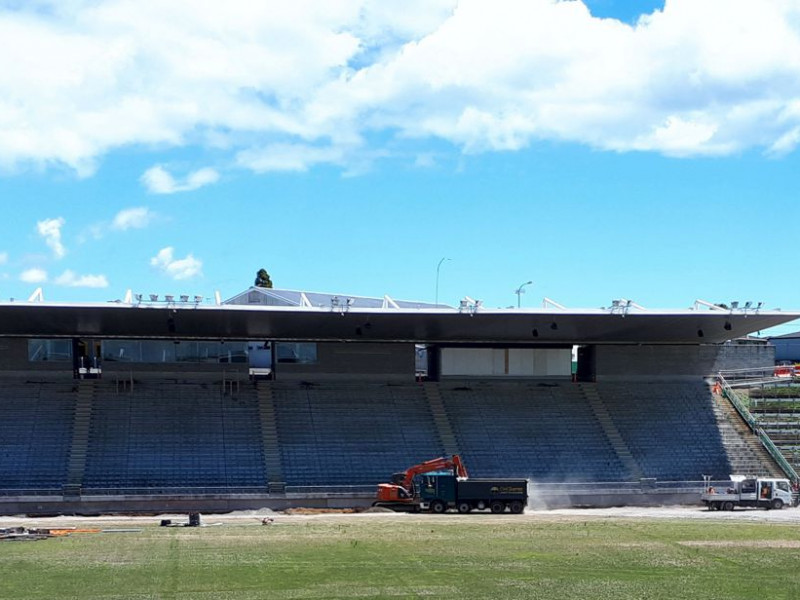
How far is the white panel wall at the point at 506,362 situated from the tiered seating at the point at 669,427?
2633mm

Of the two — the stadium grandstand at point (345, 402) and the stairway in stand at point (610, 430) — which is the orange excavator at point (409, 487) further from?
the stairway in stand at point (610, 430)

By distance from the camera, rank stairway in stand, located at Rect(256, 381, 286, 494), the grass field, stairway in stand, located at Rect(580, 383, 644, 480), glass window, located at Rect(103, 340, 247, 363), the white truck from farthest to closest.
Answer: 1. glass window, located at Rect(103, 340, 247, 363)
2. stairway in stand, located at Rect(580, 383, 644, 480)
3. stairway in stand, located at Rect(256, 381, 286, 494)
4. the white truck
5. the grass field

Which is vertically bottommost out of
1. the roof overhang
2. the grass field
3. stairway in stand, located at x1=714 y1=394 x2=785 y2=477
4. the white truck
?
the grass field

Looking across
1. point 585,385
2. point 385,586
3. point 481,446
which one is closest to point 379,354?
point 481,446

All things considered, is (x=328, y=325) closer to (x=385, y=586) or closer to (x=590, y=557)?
(x=590, y=557)

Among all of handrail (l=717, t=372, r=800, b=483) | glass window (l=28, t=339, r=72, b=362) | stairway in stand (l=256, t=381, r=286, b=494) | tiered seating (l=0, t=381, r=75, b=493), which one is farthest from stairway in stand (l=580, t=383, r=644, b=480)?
glass window (l=28, t=339, r=72, b=362)

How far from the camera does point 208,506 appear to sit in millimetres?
44875

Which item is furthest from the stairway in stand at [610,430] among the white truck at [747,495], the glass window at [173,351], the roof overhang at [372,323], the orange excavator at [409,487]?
the glass window at [173,351]

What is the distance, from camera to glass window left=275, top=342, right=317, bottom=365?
176ft

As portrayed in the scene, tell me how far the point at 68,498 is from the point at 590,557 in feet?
83.1

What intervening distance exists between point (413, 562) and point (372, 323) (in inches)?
983

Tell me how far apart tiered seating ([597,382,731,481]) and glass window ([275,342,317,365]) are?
52.2 ft

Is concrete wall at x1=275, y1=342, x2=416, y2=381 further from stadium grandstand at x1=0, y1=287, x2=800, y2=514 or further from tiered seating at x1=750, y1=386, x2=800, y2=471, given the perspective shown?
tiered seating at x1=750, y1=386, x2=800, y2=471

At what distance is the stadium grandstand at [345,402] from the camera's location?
45938 mm
